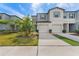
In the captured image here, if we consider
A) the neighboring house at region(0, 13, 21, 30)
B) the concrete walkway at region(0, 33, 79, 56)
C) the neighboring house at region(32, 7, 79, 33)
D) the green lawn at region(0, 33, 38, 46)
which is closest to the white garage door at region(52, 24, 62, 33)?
the neighboring house at region(32, 7, 79, 33)

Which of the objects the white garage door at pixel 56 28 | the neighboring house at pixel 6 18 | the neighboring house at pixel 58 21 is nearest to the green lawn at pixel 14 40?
the neighboring house at pixel 6 18

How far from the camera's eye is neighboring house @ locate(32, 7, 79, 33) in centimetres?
1105

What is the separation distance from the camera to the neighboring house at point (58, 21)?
1105 centimetres

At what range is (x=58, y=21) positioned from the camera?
37.6 feet

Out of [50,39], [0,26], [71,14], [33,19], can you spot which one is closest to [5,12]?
[0,26]

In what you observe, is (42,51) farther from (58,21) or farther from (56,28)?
(58,21)

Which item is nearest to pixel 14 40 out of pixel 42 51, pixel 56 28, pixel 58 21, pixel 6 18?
pixel 6 18

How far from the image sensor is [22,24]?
10.5 meters

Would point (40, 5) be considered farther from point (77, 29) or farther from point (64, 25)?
point (77, 29)

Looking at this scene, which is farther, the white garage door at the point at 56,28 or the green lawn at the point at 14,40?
the white garage door at the point at 56,28

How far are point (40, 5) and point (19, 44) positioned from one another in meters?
2.73

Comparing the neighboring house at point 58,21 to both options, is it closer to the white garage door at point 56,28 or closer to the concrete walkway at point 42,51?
the white garage door at point 56,28

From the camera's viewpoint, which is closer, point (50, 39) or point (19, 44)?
point (19, 44)

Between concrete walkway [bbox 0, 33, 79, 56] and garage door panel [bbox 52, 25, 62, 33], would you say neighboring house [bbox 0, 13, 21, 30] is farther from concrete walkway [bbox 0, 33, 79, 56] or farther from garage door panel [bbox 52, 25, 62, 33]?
garage door panel [bbox 52, 25, 62, 33]
